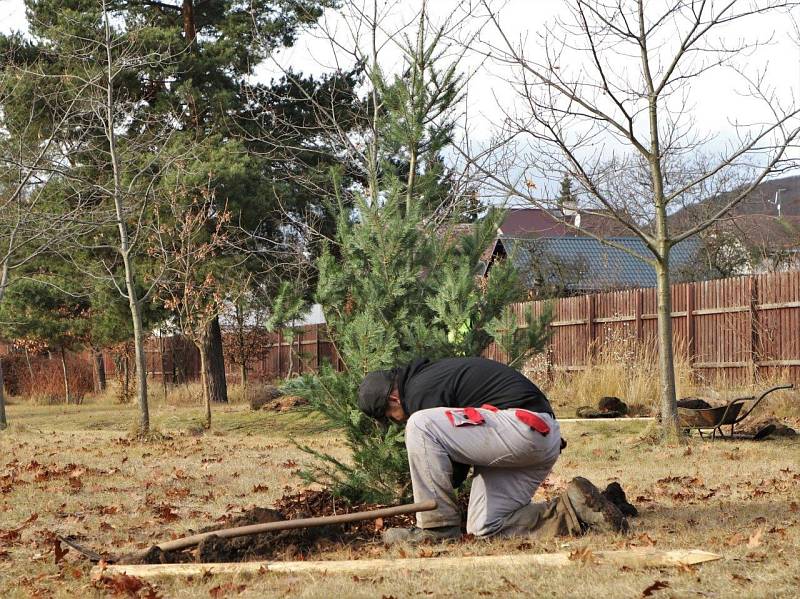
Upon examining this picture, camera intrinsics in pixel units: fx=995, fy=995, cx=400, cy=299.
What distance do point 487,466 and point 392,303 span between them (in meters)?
1.62

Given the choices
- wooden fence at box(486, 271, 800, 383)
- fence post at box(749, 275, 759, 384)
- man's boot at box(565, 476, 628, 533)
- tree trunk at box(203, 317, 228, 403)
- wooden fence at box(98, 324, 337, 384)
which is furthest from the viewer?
wooden fence at box(98, 324, 337, 384)

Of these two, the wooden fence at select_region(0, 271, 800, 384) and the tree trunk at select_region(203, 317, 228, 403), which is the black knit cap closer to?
the wooden fence at select_region(0, 271, 800, 384)

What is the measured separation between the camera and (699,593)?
4.48 m

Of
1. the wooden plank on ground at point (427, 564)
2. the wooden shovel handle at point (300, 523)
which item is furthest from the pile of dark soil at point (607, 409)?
the wooden plank on ground at point (427, 564)

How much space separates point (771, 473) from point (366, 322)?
4558 mm

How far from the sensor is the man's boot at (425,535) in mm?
6164

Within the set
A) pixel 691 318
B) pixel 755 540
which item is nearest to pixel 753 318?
pixel 691 318

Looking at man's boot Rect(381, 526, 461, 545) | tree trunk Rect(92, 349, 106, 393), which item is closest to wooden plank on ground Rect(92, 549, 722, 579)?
man's boot Rect(381, 526, 461, 545)

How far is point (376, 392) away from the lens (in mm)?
6246

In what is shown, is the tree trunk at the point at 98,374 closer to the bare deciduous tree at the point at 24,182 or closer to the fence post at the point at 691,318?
the bare deciduous tree at the point at 24,182

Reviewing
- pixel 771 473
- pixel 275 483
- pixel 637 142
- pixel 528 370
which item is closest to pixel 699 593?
pixel 771 473

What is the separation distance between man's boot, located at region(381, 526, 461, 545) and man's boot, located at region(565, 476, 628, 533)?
0.75 metres

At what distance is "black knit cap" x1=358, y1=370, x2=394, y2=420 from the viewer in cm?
624

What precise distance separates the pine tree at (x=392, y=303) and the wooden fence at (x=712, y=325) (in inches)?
324
